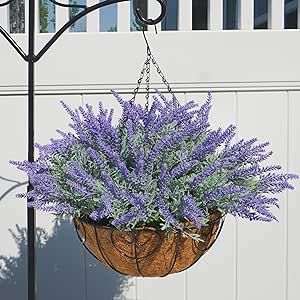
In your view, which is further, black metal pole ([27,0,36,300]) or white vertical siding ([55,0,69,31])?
white vertical siding ([55,0,69,31])

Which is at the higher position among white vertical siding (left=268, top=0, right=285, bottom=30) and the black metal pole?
white vertical siding (left=268, top=0, right=285, bottom=30)

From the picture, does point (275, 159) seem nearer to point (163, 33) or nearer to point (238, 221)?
point (238, 221)

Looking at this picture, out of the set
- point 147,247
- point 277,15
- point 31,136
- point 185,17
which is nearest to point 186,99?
point 185,17

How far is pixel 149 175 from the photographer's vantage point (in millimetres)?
957

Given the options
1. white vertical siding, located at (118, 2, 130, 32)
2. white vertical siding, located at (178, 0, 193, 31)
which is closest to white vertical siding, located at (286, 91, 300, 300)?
white vertical siding, located at (178, 0, 193, 31)

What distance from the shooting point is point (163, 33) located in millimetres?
1506

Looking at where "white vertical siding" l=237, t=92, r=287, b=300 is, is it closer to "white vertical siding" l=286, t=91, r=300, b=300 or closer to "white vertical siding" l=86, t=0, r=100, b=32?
"white vertical siding" l=286, t=91, r=300, b=300

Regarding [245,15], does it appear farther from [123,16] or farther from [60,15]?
[60,15]

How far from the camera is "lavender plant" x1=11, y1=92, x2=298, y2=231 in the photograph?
0.93m

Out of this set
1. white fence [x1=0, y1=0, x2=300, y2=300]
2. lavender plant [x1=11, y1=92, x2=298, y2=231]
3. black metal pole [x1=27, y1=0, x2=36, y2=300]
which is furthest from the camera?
white fence [x1=0, y1=0, x2=300, y2=300]

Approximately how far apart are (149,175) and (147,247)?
0.40 ft

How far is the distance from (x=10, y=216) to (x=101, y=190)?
2.18 feet

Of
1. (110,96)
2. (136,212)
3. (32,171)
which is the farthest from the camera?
(110,96)

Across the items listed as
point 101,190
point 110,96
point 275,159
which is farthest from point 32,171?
point 275,159
